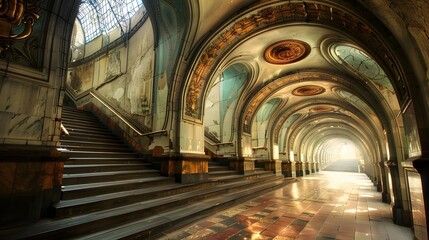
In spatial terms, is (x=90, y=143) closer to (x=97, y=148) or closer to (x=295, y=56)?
(x=97, y=148)

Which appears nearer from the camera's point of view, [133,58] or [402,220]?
[402,220]

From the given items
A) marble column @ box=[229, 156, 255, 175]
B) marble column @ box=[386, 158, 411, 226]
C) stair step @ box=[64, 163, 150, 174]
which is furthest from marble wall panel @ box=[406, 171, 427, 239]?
marble column @ box=[229, 156, 255, 175]

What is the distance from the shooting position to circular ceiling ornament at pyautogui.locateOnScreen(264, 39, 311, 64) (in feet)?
24.0

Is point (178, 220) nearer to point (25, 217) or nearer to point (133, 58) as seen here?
point (25, 217)

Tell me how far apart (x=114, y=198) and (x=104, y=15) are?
45.2 feet

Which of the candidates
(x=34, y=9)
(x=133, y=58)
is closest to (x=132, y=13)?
(x=133, y=58)

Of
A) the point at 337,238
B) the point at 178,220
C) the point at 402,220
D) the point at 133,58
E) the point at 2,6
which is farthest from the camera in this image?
the point at 133,58

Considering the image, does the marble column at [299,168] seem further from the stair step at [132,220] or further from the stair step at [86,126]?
the stair step at [86,126]

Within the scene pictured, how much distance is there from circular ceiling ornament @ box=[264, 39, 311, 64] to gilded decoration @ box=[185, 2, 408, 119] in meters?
1.27

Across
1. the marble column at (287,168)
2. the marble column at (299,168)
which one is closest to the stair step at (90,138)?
the marble column at (287,168)

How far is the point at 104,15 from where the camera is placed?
44.3ft

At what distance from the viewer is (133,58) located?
9047mm

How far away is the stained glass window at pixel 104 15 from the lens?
1092cm

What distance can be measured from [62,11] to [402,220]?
7582 millimetres
